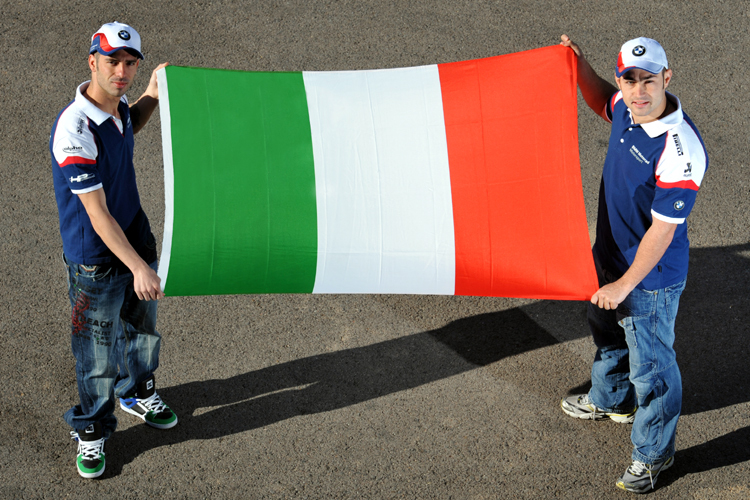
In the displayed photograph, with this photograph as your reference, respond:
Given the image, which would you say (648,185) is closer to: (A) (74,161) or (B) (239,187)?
(B) (239,187)

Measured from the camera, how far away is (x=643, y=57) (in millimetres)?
3678

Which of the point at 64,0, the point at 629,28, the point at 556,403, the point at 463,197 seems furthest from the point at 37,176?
the point at 629,28

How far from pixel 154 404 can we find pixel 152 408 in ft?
0.09

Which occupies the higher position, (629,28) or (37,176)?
(629,28)

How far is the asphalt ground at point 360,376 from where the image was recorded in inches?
178

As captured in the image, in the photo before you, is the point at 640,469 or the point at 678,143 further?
the point at 640,469

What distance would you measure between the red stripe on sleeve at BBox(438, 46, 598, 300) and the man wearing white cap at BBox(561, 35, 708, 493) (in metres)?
0.21

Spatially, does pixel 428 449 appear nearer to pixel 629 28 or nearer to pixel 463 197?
pixel 463 197

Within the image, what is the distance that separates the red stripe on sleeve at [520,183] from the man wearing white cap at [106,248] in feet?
5.46

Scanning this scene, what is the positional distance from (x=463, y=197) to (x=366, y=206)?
52cm

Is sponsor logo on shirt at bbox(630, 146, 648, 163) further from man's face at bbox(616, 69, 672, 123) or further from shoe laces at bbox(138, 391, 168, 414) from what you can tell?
shoe laces at bbox(138, 391, 168, 414)

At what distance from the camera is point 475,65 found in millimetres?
4168

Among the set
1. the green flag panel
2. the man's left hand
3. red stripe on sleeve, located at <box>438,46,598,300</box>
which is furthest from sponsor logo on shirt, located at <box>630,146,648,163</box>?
the green flag panel

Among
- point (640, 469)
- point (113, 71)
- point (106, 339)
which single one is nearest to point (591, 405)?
point (640, 469)
